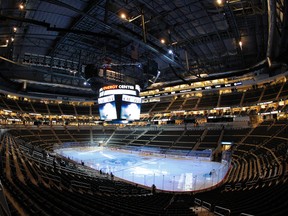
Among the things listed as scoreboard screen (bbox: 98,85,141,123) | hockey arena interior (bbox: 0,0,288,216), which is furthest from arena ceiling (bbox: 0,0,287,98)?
scoreboard screen (bbox: 98,85,141,123)

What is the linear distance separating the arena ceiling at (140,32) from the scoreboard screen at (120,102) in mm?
1958

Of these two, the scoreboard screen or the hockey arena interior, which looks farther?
the scoreboard screen

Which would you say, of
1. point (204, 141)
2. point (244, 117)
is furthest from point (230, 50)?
point (204, 141)

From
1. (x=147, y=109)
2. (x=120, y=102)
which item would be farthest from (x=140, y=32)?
(x=147, y=109)

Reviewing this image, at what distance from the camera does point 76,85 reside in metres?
40.4

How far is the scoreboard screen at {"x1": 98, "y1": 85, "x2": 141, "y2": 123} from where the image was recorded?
2247 cm

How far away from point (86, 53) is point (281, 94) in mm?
27820

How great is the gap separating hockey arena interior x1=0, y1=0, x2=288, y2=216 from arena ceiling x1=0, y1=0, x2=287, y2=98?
0.43 feet

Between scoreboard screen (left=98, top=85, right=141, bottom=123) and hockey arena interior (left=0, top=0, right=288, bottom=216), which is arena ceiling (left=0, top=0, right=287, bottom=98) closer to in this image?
hockey arena interior (left=0, top=0, right=288, bottom=216)

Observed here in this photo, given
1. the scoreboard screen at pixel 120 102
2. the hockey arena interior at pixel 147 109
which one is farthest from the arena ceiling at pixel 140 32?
the scoreboard screen at pixel 120 102

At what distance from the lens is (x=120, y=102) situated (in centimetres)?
2244

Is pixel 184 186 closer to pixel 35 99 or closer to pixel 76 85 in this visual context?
pixel 76 85

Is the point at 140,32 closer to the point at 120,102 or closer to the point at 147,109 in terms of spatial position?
the point at 120,102

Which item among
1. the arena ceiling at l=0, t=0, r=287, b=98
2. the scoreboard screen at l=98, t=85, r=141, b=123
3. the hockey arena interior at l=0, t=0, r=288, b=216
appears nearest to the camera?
the hockey arena interior at l=0, t=0, r=288, b=216
